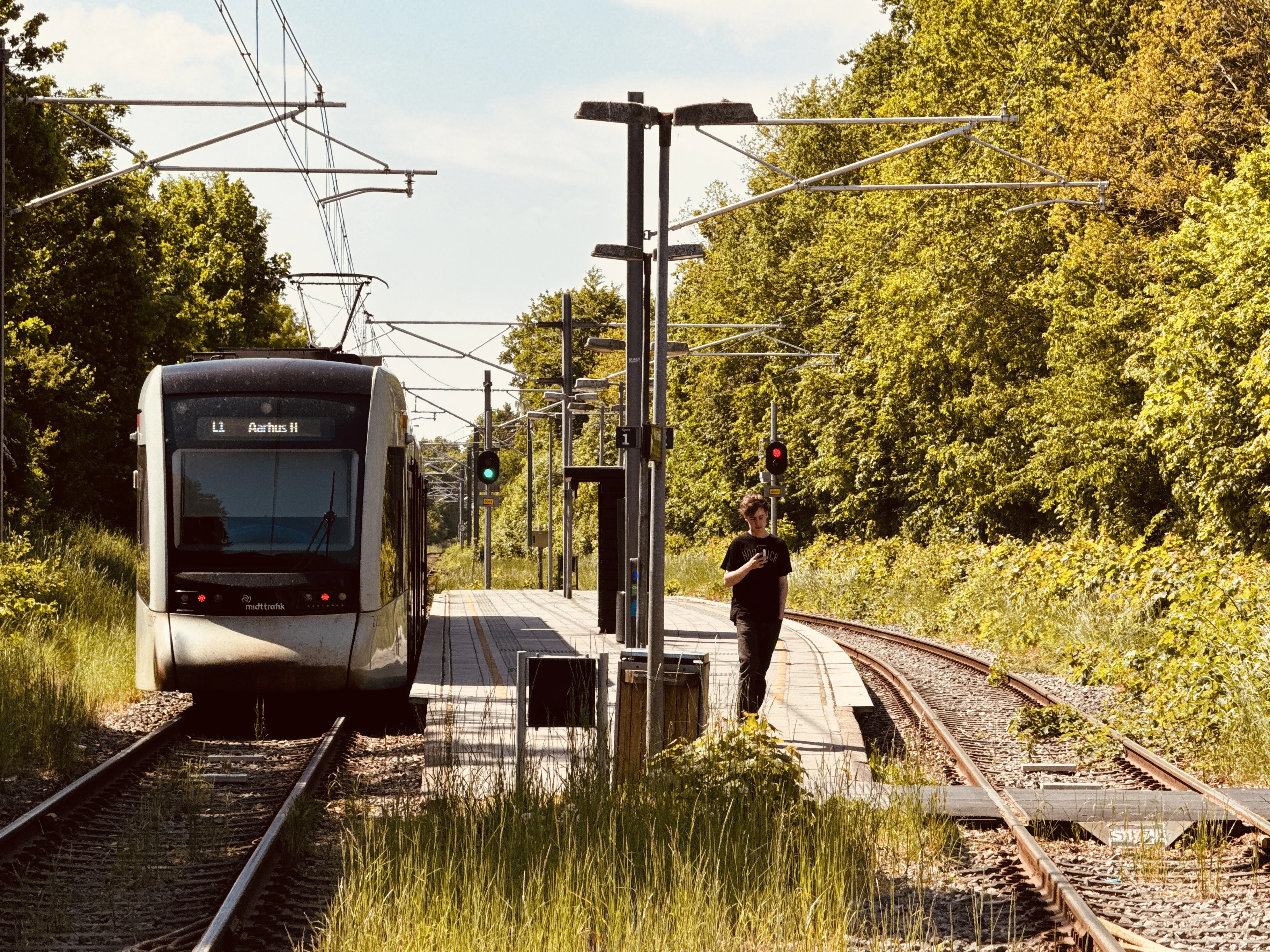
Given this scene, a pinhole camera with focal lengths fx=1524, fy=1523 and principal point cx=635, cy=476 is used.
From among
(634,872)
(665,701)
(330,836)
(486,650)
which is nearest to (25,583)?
(486,650)

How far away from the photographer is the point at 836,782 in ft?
31.0

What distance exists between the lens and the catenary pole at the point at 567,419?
1129 inches

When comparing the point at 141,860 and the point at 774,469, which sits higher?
the point at 774,469

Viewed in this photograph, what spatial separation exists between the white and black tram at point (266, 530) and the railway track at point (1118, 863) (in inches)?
204

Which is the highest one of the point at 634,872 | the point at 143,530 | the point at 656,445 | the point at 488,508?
the point at 488,508

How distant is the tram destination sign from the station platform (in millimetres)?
2588

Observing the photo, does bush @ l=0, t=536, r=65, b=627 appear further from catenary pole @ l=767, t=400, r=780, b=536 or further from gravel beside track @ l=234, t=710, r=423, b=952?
catenary pole @ l=767, t=400, r=780, b=536

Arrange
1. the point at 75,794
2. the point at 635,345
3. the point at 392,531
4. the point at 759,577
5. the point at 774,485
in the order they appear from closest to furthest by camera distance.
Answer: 1. the point at 75,794
2. the point at 759,577
3. the point at 635,345
4. the point at 392,531
5. the point at 774,485

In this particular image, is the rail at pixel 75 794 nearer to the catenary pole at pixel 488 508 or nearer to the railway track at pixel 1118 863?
the railway track at pixel 1118 863

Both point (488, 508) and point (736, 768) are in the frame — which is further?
point (488, 508)

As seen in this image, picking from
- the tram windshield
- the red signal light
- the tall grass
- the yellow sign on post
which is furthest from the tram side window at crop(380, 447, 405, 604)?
the red signal light

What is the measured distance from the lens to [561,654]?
9.90 meters

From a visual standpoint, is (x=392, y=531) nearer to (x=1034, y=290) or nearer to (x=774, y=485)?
(x=774, y=485)

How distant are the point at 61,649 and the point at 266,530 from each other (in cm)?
456
